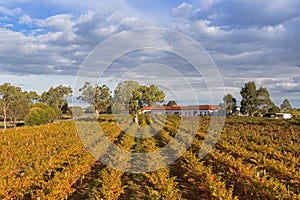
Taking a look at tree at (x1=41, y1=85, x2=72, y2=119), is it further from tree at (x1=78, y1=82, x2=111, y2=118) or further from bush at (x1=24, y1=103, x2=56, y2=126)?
bush at (x1=24, y1=103, x2=56, y2=126)

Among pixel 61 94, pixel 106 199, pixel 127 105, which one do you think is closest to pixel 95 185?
pixel 106 199

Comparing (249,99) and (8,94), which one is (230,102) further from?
(8,94)

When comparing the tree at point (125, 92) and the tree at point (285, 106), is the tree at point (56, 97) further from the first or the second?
the tree at point (285, 106)

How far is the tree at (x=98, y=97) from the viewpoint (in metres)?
64.6

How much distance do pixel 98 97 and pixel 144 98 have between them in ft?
67.3

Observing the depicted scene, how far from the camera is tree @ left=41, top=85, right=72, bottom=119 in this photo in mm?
96988

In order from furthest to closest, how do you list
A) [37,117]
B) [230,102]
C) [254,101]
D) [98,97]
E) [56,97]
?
1. [56,97]
2. [230,102]
3. [254,101]
4. [98,97]
5. [37,117]

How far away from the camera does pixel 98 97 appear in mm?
Result: 66438

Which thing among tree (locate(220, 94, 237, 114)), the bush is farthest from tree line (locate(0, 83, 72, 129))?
tree (locate(220, 94, 237, 114))

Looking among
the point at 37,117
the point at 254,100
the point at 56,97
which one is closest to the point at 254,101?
the point at 254,100

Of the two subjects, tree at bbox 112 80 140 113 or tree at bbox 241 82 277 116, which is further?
tree at bbox 241 82 277 116

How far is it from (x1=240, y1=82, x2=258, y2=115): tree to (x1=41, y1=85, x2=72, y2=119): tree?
181 ft

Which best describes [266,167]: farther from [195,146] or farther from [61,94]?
[61,94]

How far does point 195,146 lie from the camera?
57.1ft
